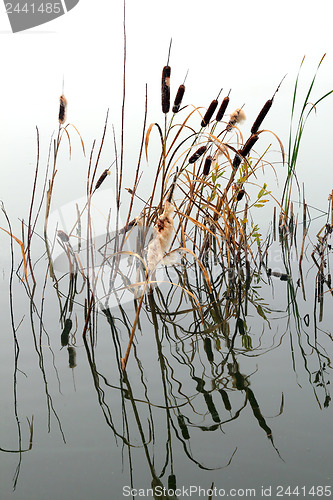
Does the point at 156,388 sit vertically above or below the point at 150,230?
below

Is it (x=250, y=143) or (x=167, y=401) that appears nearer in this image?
(x=167, y=401)

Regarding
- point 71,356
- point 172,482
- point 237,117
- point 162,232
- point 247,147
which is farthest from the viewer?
point 237,117

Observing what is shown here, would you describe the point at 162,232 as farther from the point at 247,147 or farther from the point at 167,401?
the point at 247,147

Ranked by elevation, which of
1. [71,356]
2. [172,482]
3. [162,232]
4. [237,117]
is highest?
[237,117]

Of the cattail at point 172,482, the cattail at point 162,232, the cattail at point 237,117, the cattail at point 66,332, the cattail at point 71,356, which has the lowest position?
the cattail at point 172,482

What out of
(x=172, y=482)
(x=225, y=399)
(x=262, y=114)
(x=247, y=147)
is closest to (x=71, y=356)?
(x=225, y=399)

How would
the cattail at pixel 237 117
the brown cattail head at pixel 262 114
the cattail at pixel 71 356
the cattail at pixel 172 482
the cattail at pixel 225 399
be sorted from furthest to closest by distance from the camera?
the cattail at pixel 237 117 → the brown cattail head at pixel 262 114 → the cattail at pixel 71 356 → the cattail at pixel 225 399 → the cattail at pixel 172 482

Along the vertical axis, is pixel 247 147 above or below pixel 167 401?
above

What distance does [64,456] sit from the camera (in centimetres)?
132

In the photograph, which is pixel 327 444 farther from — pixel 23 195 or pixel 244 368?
pixel 23 195

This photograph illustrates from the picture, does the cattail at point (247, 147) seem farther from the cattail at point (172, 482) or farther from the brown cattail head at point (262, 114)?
the cattail at point (172, 482)

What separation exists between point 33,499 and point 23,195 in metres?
2.57

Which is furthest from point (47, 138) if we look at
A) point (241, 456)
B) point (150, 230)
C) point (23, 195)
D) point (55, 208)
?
point (241, 456)

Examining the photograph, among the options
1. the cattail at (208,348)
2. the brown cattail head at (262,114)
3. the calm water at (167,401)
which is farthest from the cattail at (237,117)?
the cattail at (208,348)
